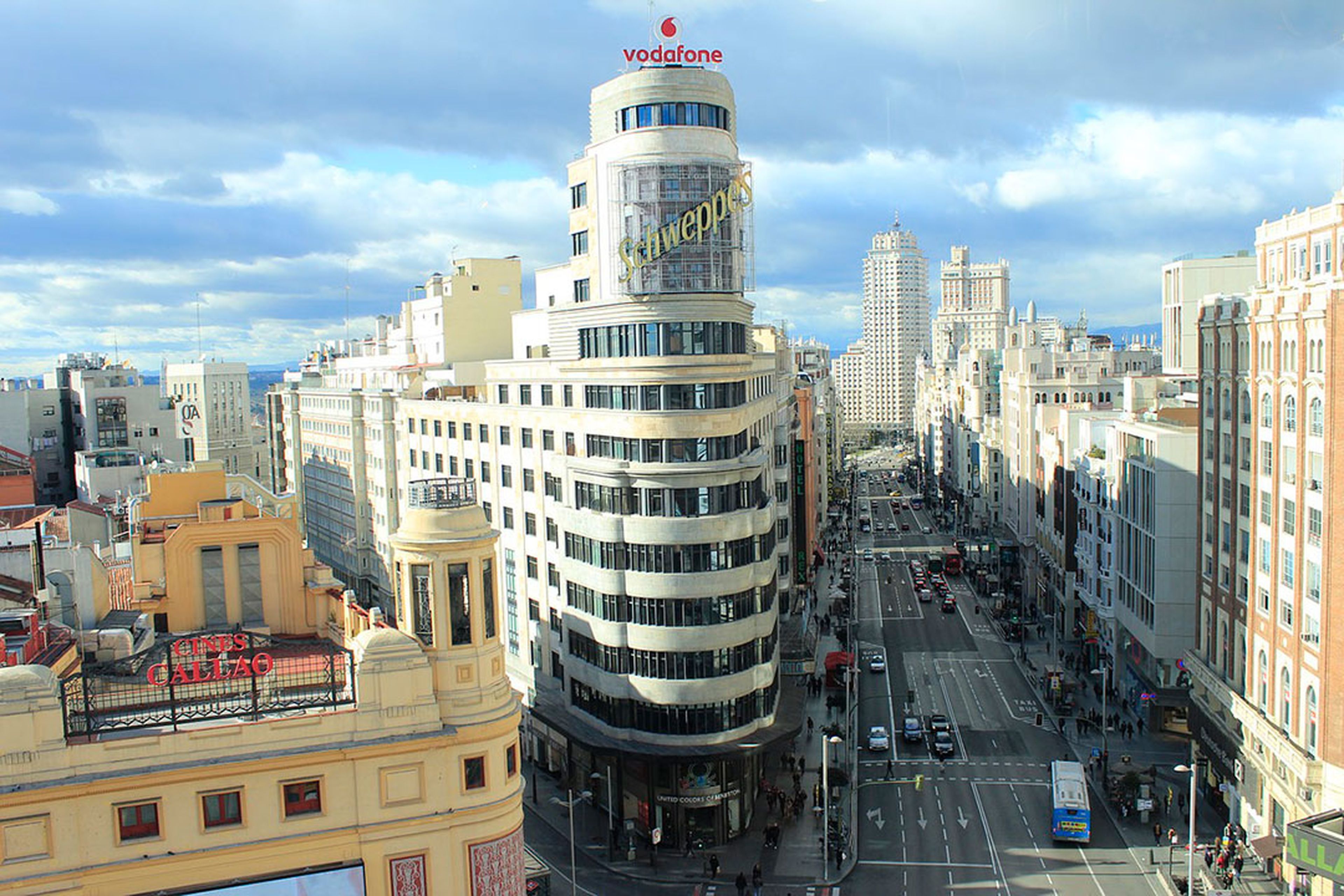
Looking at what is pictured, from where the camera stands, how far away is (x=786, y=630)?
96.2 metres

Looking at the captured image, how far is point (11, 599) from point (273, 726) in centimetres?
2034

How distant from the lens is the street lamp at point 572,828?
53.7 metres

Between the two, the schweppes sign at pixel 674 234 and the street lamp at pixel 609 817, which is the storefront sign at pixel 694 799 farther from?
the schweppes sign at pixel 674 234

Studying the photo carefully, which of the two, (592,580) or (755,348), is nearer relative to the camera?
(592,580)

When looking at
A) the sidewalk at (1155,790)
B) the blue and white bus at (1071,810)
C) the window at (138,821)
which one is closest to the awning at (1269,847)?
the sidewalk at (1155,790)

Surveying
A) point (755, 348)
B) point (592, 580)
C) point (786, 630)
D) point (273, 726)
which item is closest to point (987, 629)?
point (786, 630)

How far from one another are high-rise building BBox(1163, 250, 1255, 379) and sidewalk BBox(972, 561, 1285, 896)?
99.3 ft

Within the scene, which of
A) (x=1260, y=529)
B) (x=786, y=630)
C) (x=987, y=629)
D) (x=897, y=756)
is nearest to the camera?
(x=1260, y=529)

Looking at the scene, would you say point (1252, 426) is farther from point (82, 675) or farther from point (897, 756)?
point (82, 675)

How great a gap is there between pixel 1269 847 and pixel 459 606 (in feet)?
141

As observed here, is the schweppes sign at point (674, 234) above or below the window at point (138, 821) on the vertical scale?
above

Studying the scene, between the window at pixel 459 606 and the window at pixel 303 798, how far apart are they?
6.18m

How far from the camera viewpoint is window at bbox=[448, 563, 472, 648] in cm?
3722

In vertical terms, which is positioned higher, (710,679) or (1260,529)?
(1260,529)
